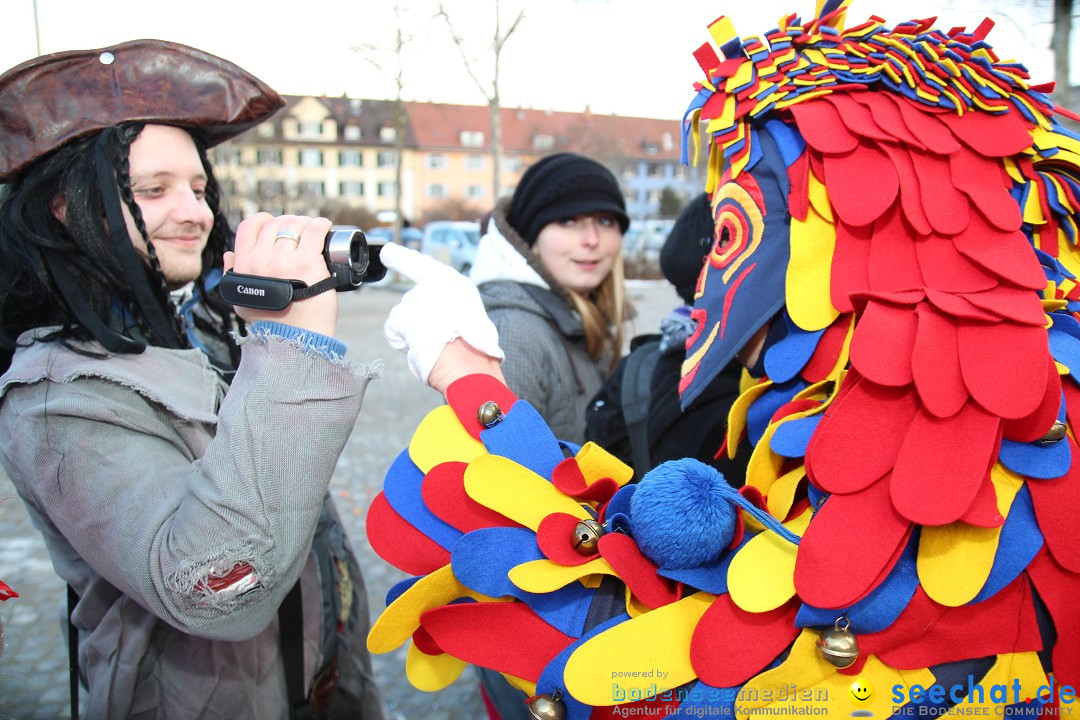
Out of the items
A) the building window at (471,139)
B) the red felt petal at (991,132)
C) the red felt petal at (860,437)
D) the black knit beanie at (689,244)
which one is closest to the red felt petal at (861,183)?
the red felt petal at (991,132)

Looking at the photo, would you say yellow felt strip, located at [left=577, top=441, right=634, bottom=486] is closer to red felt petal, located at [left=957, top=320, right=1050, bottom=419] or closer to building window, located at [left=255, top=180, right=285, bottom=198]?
red felt petal, located at [left=957, top=320, right=1050, bottom=419]

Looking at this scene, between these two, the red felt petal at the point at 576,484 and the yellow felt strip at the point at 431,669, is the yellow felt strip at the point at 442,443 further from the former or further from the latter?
the yellow felt strip at the point at 431,669

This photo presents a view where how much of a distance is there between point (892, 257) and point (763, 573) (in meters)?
0.43

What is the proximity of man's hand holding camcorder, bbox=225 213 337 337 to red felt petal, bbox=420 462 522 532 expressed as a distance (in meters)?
0.32

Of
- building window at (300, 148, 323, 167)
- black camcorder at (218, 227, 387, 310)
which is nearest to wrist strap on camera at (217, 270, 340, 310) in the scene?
black camcorder at (218, 227, 387, 310)

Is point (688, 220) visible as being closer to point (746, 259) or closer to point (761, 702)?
point (746, 259)

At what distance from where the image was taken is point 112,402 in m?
1.15

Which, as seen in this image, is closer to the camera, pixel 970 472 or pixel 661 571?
pixel 970 472

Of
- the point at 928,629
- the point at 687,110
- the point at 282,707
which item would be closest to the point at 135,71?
the point at 687,110

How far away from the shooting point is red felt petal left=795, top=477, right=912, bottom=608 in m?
0.74

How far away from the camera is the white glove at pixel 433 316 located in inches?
43.8

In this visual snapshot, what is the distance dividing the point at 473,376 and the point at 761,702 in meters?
0.59

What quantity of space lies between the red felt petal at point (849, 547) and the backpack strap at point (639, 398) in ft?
2.26

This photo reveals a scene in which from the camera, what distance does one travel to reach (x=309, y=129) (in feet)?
126
